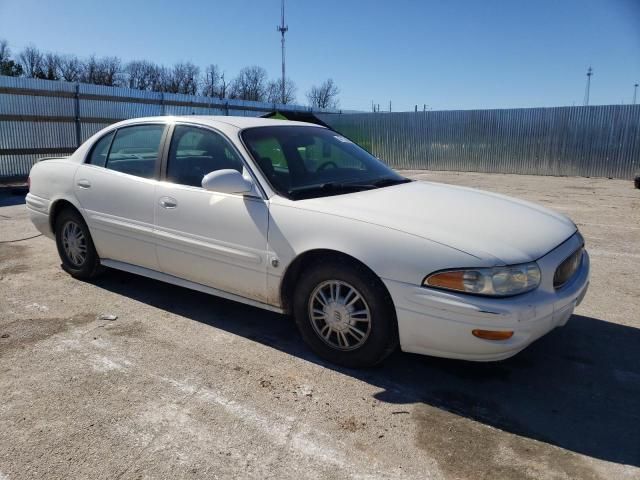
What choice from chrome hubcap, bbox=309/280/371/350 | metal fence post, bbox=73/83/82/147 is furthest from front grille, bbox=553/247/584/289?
metal fence post, bbox=73/83/82/147

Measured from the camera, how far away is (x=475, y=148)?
2055cm

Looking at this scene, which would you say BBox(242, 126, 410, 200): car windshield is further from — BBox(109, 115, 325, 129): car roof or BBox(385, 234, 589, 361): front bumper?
BBox(385, 234, 589, 361): front bumper

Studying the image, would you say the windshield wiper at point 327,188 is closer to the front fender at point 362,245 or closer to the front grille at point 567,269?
the front fender at point 362,245

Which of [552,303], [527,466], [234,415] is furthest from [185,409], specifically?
[552,303]

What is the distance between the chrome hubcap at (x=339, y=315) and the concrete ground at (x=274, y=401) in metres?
0.20

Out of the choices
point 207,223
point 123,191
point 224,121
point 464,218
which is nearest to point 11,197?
point 123,191

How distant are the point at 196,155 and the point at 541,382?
288 cm

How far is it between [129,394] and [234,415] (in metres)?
0.66

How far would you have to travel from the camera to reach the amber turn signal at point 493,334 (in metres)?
2.71

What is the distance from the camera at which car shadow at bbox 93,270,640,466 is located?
2.64 meters

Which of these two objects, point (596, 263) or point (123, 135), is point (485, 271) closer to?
point (123, 135)

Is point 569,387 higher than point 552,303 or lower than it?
lower

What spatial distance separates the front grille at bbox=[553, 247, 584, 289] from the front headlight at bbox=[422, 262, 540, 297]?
1.10ft

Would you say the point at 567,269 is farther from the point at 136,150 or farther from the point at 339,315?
the point at 136,150
